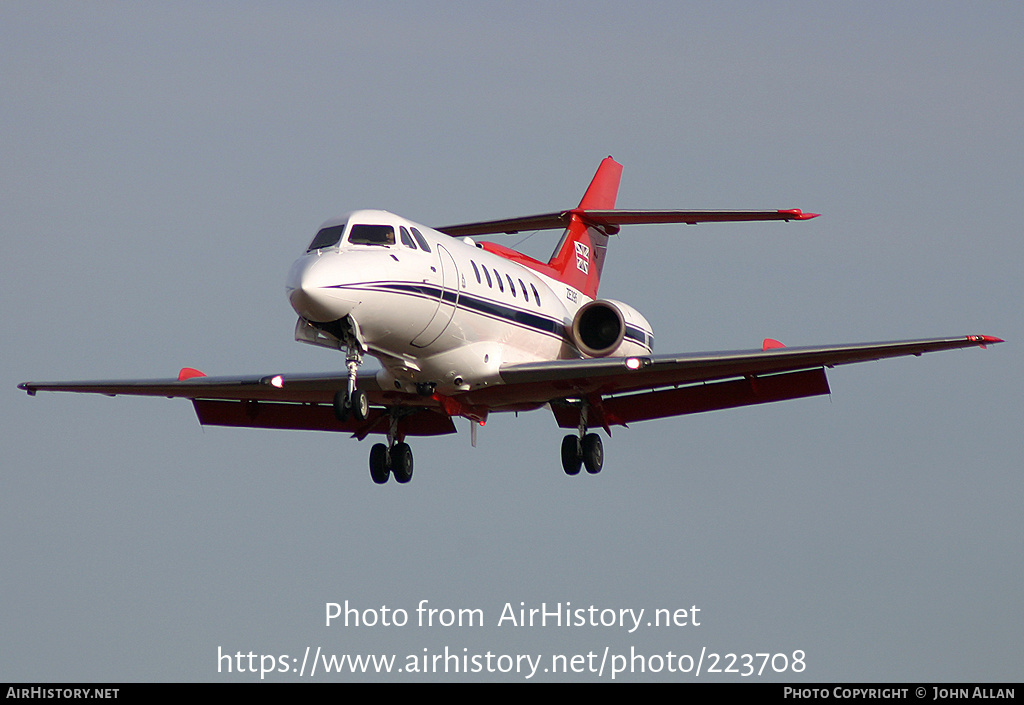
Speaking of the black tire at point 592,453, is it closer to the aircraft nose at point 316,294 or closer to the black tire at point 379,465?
the black tire at point 379,465

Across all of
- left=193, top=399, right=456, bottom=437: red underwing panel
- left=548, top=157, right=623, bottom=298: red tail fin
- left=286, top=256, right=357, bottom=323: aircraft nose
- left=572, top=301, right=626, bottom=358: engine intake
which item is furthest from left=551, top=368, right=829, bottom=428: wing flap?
left=286, top=256, right=357, bottom=323: aircraft nose

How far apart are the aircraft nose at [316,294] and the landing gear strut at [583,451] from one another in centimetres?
662

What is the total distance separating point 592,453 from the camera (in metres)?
26.2

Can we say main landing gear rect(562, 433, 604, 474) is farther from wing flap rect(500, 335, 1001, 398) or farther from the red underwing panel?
the red underwing panel

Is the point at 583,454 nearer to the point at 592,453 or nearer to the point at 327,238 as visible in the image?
the point at 592,453

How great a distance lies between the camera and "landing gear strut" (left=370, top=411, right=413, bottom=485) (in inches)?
1027

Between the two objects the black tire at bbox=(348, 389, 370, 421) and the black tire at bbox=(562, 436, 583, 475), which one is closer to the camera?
the black tire at bbox=(348, 389, 370, 421)

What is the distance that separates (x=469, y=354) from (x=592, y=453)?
3.93 metres

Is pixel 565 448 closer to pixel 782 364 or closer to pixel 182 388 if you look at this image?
pixel 782 364

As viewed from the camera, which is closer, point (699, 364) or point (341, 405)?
point (341, 405)

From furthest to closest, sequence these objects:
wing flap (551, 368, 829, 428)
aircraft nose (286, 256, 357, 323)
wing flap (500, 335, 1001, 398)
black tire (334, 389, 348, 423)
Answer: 1. wing flap (551, 368, 829, 428)
2. wing flap (500, 335, 1001, 398)
3. black tire (334, 389, 348, 423)
4. aircraft nose (286, 256, 357, 323)

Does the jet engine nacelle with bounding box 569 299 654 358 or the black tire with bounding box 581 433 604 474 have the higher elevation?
the jet engine nacelle with bounding box 569 299 654 358

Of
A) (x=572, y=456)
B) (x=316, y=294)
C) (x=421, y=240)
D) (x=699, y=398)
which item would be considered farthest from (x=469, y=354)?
(x=699, y=398)

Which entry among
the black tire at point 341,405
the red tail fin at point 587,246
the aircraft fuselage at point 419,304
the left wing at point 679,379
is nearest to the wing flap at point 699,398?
the left wing at point 679,379
